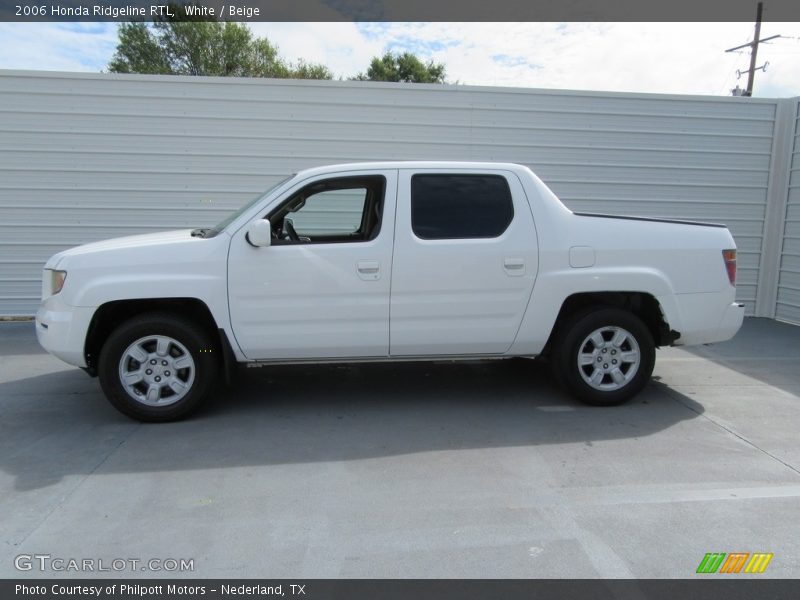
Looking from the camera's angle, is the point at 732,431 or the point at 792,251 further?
the point at 792,251

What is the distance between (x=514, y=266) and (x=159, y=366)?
2.89 metres

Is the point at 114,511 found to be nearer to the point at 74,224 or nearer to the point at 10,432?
the point at 10,432

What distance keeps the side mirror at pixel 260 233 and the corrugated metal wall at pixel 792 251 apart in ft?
27.4

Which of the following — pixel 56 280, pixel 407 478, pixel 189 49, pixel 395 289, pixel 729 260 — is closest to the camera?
pixel 407 478

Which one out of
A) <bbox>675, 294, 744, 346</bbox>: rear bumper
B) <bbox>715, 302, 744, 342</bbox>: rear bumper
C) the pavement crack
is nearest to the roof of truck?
<bbox>675, 294, 744, 346</bbox>: rear bumper

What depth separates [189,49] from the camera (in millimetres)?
32281

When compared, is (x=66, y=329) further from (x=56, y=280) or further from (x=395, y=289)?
(x=395, y=289)

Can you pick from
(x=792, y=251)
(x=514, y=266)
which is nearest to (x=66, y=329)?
(x=514, y=266)

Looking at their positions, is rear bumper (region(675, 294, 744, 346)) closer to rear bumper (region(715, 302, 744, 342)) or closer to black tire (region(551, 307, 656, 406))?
rear bumper (region(715, 302, 744, 342))

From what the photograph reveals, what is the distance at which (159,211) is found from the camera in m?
8.42

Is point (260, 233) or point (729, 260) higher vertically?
point (260, 233)

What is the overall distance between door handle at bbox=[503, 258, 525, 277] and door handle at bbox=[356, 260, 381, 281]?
1.02 meters
